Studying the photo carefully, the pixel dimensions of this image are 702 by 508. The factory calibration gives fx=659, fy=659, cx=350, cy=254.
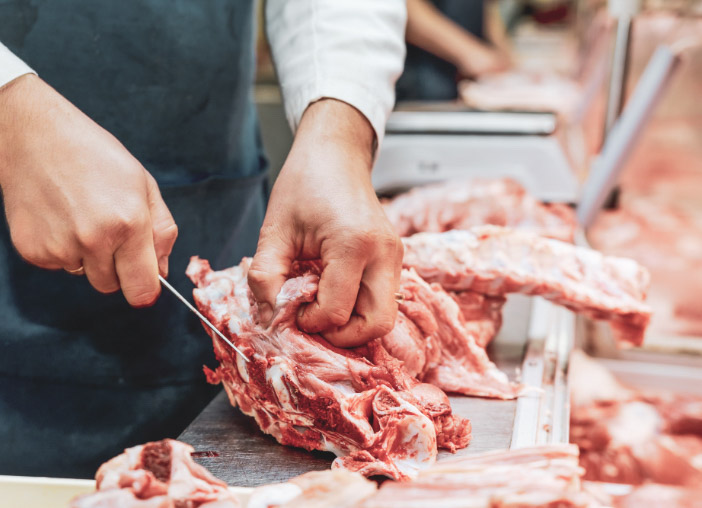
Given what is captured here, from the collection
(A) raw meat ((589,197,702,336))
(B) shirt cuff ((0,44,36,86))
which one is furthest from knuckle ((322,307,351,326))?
(A) raw meat ((589,197,702,336))

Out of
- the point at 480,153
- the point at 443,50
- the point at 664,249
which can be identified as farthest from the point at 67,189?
the point at 443,50

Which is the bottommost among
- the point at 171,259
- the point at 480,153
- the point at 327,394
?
the point at 327,394

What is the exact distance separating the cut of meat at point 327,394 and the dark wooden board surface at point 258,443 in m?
0.03

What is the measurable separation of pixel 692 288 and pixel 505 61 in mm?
3697

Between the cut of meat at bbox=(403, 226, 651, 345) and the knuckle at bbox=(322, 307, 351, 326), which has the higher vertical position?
the cut of meat at bbox=(403, 226, 651, 345)

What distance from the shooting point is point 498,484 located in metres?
1.08

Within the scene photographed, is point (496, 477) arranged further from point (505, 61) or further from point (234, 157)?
point (505, 61)

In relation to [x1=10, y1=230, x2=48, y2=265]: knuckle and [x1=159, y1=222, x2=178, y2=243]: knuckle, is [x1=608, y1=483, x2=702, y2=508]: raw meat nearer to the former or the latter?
[x1=159, y1=222, x2=178, y2=243]: knuckle

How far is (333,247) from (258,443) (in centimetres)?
47

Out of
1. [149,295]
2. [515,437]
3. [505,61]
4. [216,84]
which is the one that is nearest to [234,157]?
[216,84]

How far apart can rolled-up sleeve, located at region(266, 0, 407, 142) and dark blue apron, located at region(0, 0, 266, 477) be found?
0.18m

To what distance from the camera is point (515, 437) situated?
1391mm

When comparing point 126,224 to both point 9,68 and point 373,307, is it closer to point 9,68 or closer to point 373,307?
point 9,68

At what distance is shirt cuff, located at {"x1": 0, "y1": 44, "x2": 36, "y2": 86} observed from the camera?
4.00 ft
